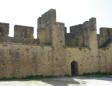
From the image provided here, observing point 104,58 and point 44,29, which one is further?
point 104,58

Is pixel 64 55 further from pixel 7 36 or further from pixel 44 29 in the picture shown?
pixel 7 36

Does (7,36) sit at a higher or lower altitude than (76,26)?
lower

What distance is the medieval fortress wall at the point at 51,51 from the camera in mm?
13961

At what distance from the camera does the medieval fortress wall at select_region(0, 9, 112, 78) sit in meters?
14.0

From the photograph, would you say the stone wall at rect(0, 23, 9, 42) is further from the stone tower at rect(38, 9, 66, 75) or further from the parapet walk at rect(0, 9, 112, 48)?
the stone tower at rect(38, 9, 66, 75)

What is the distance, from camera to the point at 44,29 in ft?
60.3

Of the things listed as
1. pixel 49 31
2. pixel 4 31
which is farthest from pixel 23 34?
pixel 49 31

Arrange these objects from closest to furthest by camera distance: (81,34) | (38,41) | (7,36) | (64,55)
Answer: (64,55) → (7,36) → (38,41) → (81,34)

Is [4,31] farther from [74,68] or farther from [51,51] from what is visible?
[74,68]

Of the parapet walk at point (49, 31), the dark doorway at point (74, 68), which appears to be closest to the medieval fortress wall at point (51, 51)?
the parapet walk at point (49, 31)

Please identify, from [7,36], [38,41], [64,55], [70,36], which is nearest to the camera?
[64,55]

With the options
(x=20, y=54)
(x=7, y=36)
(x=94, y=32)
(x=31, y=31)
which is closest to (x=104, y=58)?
(x=94, y=32)

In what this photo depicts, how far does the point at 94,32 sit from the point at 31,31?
8404 mm

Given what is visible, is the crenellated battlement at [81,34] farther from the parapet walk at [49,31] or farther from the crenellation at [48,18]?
the crenellation at [48,18]
